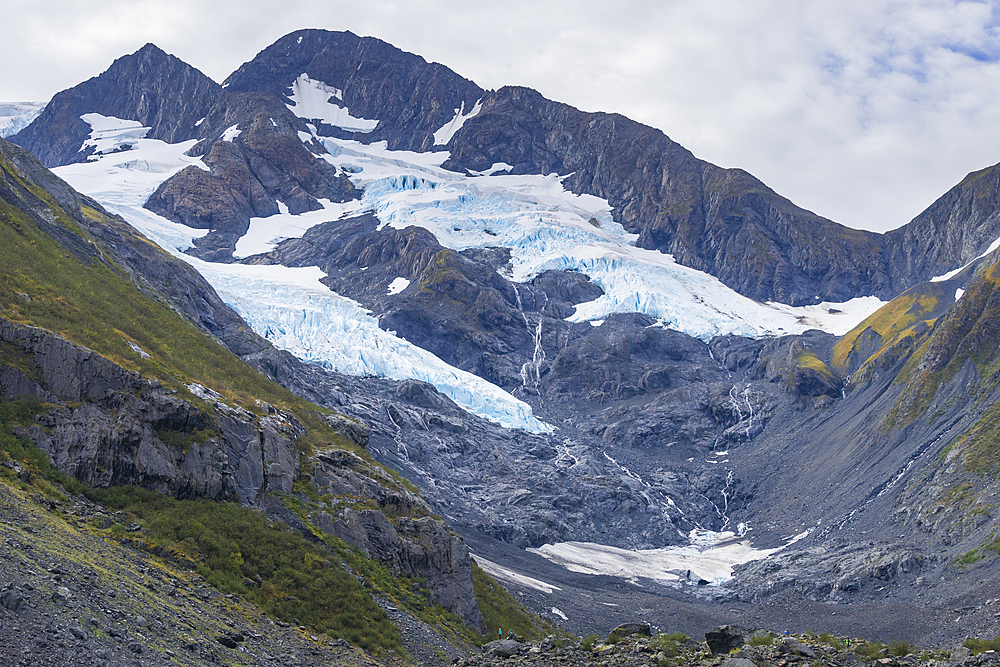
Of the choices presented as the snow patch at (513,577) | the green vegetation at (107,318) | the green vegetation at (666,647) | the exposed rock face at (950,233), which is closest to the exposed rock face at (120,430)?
the green vegetation at (107,318)

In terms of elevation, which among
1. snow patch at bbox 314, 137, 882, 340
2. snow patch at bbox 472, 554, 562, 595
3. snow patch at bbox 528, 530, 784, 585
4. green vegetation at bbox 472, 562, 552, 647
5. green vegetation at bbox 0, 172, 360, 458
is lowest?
snow patch at bbox 528, 530, 784, 585

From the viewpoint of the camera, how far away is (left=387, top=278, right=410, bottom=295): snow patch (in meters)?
152

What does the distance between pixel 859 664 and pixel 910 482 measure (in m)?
71.2

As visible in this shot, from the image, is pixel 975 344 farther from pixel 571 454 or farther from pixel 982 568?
pixel 571 454

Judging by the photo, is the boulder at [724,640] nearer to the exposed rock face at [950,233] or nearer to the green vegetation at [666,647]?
the green vegetation at [666,647]

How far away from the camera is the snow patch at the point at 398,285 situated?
499ft

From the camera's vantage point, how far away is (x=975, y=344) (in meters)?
95.5

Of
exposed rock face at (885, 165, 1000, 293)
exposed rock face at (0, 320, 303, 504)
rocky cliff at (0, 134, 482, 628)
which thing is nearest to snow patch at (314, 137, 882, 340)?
exposed rock face at (885, 165, 1000, 293)

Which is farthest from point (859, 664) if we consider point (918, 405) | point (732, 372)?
point (732, 372)

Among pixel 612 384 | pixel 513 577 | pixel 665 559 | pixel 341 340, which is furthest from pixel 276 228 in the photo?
pixel 513 577

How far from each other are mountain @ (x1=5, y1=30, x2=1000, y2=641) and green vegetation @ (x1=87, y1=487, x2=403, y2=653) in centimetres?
145

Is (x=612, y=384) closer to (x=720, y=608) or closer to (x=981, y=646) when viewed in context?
(x=720, y=608)

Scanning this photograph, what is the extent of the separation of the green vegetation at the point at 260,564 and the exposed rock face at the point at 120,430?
37.6 inches

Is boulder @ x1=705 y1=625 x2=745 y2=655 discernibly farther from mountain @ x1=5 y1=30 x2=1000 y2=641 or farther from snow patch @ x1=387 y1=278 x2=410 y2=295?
snow patch @ x1=387 y1=278 x2=410 y2=295
